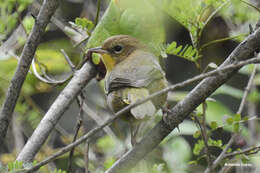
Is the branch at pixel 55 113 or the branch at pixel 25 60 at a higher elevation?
the branch at pixel 25 60

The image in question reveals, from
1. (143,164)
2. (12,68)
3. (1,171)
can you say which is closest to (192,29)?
(143,164)

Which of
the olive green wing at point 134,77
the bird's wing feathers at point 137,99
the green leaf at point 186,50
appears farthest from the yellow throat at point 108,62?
Result: the green leaf at point 186,50

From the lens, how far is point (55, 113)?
264cm

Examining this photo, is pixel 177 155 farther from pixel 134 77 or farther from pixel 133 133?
pixel 134 77

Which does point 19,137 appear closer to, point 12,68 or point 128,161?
point 12,68

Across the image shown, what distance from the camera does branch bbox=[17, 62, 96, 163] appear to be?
97.9 inches

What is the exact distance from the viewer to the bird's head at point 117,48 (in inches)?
120

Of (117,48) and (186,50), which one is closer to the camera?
(186,50)

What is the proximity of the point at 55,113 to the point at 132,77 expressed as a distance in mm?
572

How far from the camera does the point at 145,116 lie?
231cm

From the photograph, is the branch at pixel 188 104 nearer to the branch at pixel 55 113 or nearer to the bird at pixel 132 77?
the bird at pixel 132 77

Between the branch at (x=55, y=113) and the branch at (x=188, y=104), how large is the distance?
544 mm

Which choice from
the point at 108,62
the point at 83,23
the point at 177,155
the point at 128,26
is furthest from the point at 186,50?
the point at 177,155

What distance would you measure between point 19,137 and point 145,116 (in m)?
2.39
